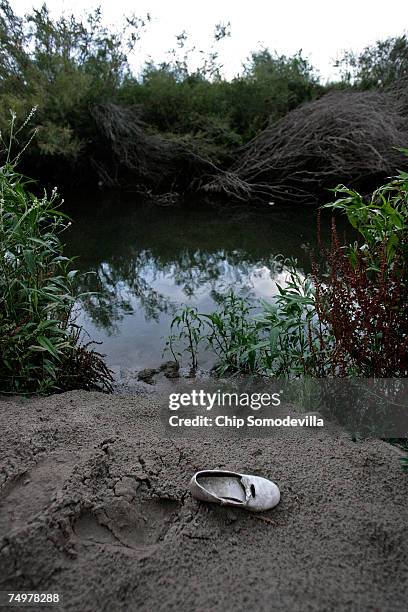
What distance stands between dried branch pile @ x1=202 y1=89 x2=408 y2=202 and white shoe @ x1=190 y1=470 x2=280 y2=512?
840 centimetres

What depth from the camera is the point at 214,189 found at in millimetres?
10828

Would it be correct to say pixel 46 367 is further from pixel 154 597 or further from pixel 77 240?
pixel 77 240

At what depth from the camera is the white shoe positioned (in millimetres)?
1562

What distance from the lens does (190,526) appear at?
4.91 feet

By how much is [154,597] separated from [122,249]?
6.32 m

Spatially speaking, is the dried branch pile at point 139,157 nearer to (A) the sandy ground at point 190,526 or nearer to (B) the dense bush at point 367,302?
(B) the dense bush at point 367,302

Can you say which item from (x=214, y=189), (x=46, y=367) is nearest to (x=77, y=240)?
(x=214, y=189)

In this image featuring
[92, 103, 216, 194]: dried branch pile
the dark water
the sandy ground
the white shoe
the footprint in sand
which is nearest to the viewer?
the sandy ground

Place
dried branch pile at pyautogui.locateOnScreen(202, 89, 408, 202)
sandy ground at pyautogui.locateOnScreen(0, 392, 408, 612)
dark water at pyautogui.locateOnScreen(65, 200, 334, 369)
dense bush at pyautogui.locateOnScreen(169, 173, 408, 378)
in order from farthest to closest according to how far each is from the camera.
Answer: dried branch pile at pyautogui.locateOnScreen(202, 89, 408, 202), dark water at pyautogui.locateOnScreen(65, 200, 334, 369), dense bush at pyautogui.locateOnScreen(169, 173, 408, 378), sandy ground at pyautogui.locateOnScreen(0, 392, 408, 612)

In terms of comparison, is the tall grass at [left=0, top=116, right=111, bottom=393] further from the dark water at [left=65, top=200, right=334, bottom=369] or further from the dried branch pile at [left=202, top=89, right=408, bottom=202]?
the dried branch pile at [left=202, top=89, right=408, bottom=202]

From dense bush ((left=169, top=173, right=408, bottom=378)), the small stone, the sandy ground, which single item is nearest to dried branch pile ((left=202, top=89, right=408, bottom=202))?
the small stone

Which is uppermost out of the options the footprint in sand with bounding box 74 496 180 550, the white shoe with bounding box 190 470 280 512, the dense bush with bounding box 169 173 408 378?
the dense bush with bounding box 169 173 408 378

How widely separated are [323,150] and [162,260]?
5.09 metres

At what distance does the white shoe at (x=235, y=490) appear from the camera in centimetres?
156
